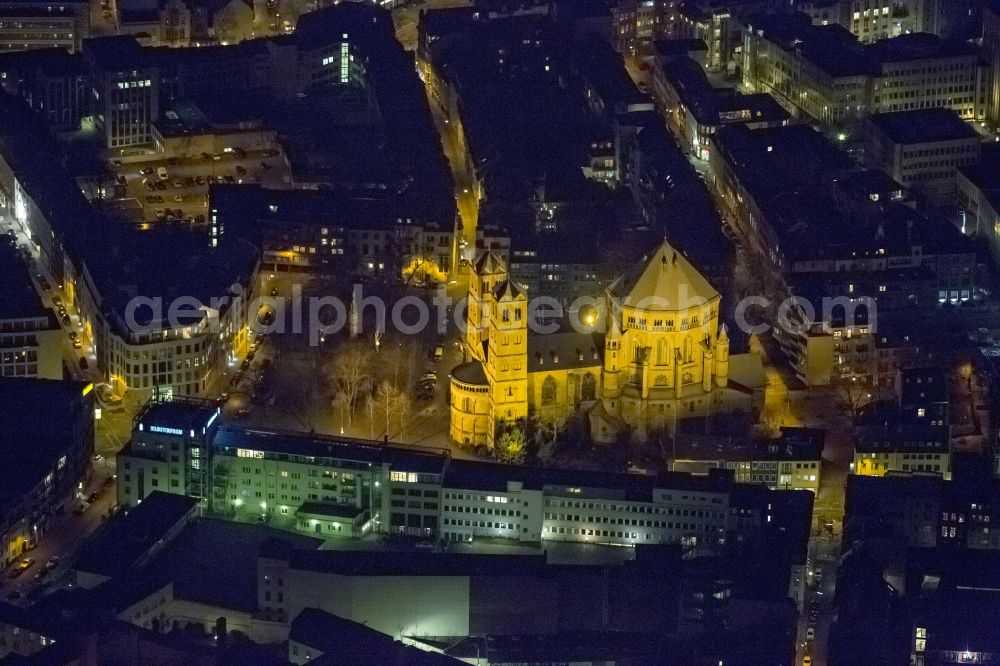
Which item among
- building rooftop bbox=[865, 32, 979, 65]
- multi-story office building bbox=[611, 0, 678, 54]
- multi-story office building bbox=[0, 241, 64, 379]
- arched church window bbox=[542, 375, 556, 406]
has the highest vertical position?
multi-story office building bbox=[611, 0, 678, 54]

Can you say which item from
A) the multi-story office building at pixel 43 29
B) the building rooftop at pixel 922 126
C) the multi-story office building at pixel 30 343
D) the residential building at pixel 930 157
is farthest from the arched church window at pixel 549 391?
the multi-story office building at pixel 43 29

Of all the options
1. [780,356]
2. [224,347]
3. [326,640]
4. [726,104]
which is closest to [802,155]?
[726,104]

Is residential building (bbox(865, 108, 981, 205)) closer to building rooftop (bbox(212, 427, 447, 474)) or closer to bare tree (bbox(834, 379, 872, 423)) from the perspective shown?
bare tree (bbox(834, 379, 872, 423))

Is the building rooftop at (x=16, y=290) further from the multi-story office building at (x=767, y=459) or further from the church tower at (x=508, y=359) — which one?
the multi-story office building at (x=767, y=459)

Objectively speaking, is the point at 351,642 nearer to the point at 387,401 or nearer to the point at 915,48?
the point at 387,401

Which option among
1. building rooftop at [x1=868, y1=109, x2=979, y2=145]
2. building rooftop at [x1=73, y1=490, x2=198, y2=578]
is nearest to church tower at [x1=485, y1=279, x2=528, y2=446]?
building rooftop at [x1=73, y1=490, x2=198, y2=578]

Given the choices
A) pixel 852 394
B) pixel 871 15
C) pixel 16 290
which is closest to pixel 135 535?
pixel 16 290

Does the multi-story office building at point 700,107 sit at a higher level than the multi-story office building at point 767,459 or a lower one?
higher
